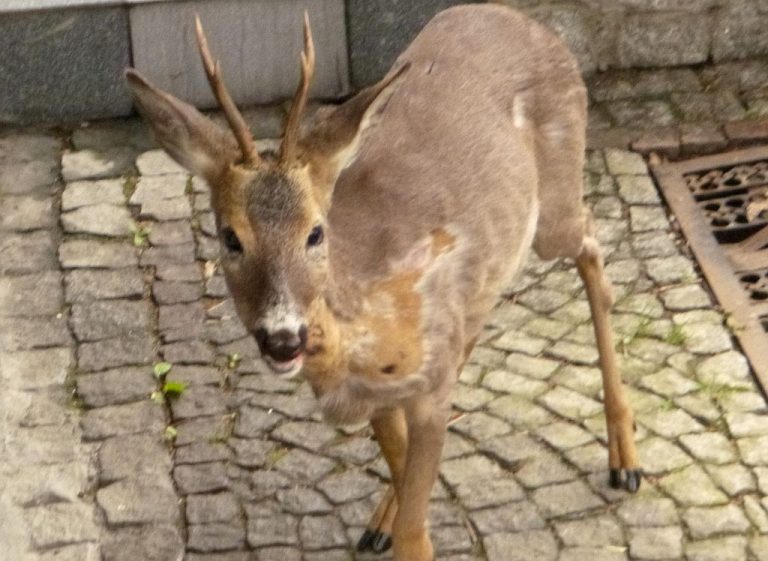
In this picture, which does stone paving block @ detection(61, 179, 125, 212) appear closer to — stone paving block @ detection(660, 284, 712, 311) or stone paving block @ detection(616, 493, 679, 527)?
stone paving block @ detection(660, 284, 712, 311)

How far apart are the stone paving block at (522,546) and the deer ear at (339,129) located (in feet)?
5.41

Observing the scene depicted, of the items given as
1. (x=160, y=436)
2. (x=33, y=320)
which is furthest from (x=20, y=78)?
(x=160, y=436)

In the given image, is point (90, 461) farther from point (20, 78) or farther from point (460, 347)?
point (20, 78)

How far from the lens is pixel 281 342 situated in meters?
3.99

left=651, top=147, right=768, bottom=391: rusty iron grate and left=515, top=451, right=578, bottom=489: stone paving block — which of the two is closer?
left=515, top=451, right=578, bottom=489: stone paving block

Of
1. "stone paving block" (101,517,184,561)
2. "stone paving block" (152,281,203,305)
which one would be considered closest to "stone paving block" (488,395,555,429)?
"stone paving block" (101,517,184,561)

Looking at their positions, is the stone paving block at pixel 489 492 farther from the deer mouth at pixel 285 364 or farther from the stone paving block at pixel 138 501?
the deer mouth at pixel 285 364

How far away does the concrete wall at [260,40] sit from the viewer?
7.82 metres

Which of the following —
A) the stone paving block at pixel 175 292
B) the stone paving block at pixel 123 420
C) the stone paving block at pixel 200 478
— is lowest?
the stone paving block at pixel 200 478

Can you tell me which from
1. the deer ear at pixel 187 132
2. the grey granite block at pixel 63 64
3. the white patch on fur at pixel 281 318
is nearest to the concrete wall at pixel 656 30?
the grey granite block at pixel 63 64

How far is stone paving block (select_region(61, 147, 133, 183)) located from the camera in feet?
24.7

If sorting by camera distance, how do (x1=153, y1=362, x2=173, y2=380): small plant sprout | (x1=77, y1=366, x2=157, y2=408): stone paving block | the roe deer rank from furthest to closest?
(x1=153, y1=362, x2=173, y2=380): small plant sprout → (x1=77, y1=366, x2=157, y2=408): stone paving block → the roe deer

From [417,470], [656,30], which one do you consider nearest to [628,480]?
[417,470]

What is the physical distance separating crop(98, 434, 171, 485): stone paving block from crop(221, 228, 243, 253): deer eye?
1.77 metres
